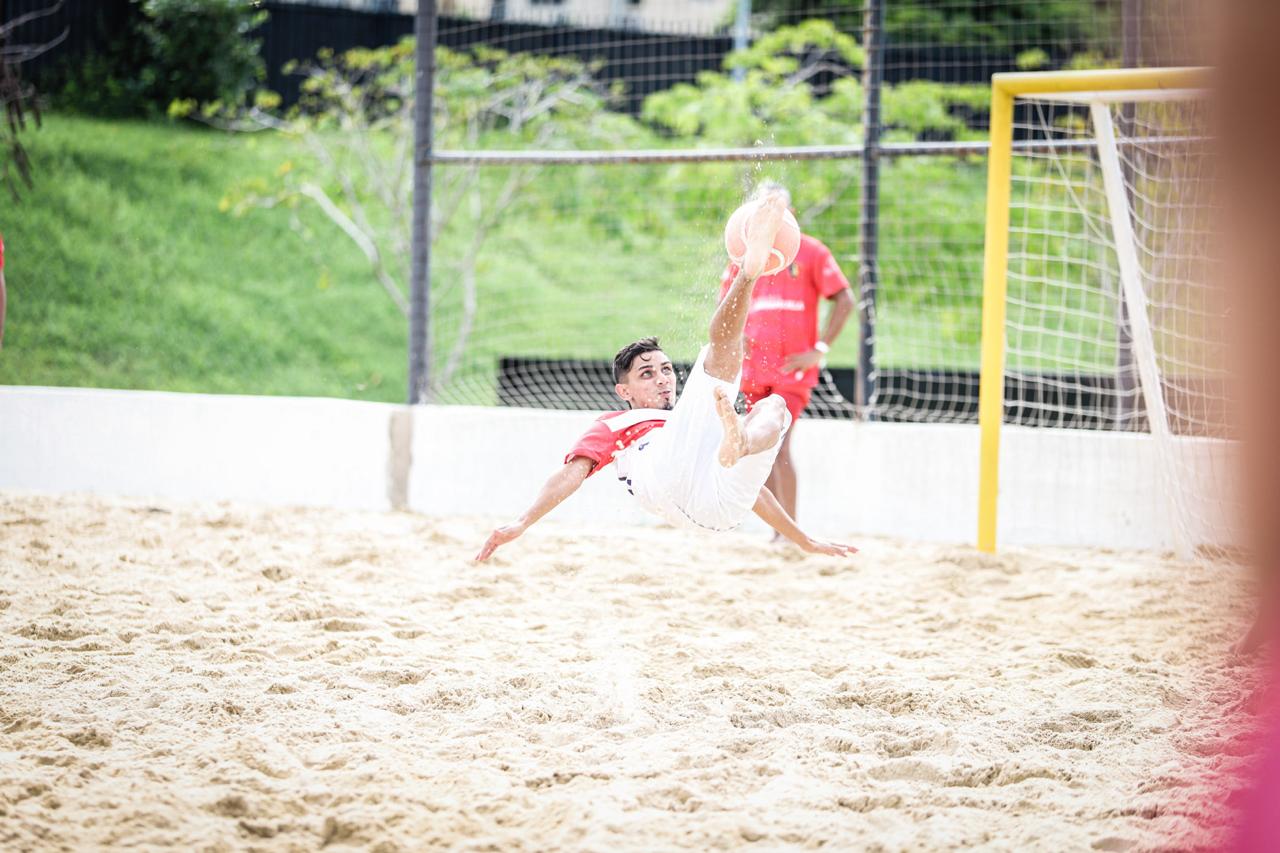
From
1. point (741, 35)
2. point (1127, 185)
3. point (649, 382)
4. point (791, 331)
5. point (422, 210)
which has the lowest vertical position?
point (649, 382)

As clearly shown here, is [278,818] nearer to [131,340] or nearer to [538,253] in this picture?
[131,340]

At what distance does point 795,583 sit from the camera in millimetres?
6230

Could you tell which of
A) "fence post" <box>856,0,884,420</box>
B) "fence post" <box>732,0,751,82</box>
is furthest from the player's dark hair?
"fence post" <box>732,0,751,82</box>

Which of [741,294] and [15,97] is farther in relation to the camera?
[15,97]

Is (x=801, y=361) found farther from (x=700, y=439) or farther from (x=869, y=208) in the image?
(x=700, y=439)

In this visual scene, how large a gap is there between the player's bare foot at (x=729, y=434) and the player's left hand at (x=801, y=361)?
89.8 inches

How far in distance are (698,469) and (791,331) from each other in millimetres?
2485

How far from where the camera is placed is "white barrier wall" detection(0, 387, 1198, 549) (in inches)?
298

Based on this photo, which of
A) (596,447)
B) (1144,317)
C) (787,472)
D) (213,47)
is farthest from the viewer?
(213,47)

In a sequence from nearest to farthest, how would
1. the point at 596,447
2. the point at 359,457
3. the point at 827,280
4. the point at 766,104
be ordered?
1. the point at 596,447
2. the point at 827,280
3. the point at 359,457
4. the point at 766,104

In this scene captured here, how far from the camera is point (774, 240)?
4.16 meters

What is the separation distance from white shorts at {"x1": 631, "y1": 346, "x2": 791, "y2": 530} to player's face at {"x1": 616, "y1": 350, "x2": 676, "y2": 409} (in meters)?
0.31

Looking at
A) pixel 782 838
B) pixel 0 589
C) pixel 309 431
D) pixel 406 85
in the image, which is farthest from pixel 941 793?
pixel 406 85

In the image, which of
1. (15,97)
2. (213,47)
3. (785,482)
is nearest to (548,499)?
(785,482)
